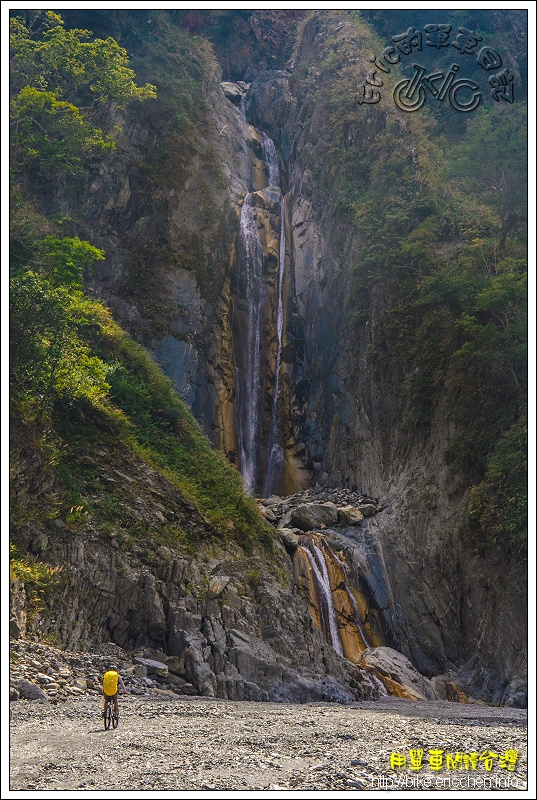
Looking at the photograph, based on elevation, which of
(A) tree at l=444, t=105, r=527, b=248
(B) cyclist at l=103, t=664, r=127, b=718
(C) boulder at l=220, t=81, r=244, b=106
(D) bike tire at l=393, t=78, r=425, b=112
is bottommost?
(B) cyclist at l=103, t=664, r=127, b=718

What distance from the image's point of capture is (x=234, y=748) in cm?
1042

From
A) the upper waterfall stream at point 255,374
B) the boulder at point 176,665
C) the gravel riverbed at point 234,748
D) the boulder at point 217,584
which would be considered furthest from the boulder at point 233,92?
the gravel riverbed at point 234,748

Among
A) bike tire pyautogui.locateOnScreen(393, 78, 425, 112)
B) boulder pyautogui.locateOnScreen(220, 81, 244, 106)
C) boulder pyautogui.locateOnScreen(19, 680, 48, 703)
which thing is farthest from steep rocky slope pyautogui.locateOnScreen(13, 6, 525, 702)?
boulder pyautogui.locateOnScreen(19, 680, 48, 703)

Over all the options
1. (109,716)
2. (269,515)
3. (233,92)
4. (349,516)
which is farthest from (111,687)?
(233,92)

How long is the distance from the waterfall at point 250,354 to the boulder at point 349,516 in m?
5.58

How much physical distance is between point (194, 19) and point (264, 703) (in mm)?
46008

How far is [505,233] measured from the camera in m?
27.9

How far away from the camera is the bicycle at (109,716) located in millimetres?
10930

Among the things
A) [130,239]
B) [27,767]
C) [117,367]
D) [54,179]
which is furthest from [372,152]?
[27,767]

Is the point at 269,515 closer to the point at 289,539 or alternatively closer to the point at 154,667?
the point at 289,539

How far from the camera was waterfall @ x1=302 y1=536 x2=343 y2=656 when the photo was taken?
72.1ft

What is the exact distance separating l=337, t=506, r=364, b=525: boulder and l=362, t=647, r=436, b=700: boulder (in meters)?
5.31

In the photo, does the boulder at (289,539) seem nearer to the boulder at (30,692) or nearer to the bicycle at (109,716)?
the boulder at (30,692)

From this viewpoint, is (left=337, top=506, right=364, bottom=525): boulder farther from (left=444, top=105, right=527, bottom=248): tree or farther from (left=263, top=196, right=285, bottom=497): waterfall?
(left=444, top=105, right=527, bottom=248): tree
